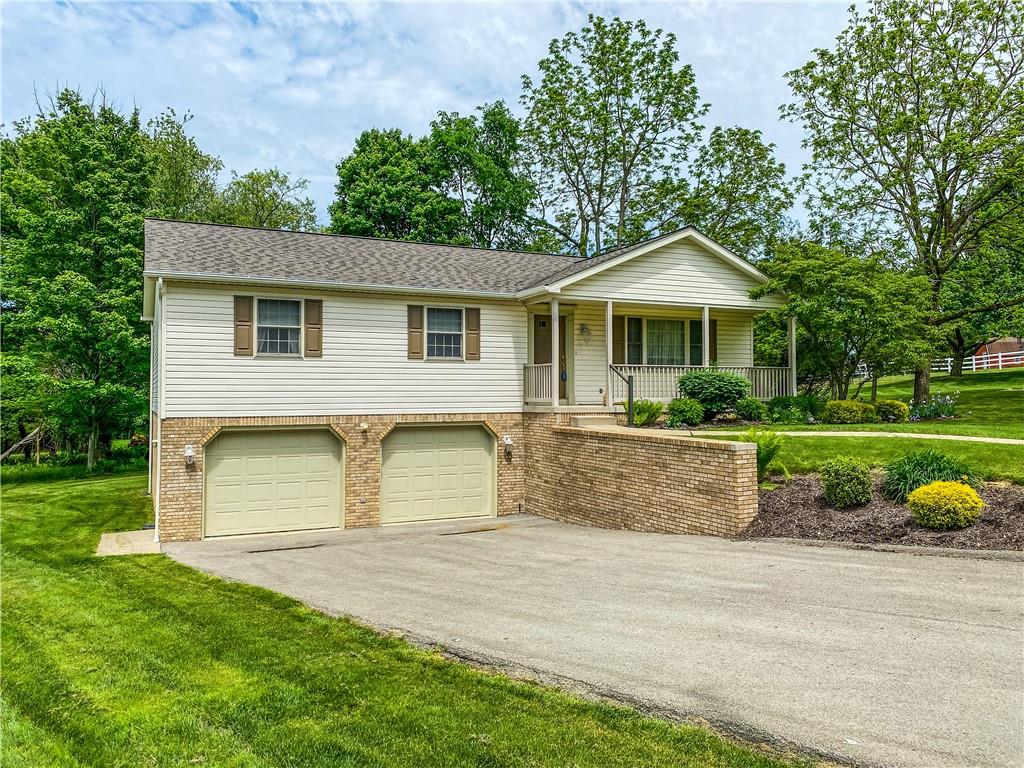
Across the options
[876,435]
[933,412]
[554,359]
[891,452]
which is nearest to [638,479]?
[554,359]

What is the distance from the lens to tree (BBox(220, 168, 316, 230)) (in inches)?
1481

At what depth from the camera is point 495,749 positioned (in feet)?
13.7

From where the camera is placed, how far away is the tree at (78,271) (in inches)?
950

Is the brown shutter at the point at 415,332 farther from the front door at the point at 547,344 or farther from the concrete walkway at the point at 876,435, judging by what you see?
the concrete walkway at the point at 876,435

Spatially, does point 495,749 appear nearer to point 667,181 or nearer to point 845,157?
point 845,157

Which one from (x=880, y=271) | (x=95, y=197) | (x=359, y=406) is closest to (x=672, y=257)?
(x=880, y=271)

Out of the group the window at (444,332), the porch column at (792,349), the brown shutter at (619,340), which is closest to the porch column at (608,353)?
the brown shutter at (619,340)

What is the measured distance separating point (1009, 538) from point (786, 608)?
3.77m

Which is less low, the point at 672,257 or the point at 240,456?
the point at 672,257

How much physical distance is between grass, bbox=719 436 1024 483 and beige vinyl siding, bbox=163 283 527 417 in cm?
598

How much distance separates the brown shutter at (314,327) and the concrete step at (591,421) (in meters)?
6.03

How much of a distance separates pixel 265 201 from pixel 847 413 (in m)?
33.4

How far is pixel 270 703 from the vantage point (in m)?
4.91

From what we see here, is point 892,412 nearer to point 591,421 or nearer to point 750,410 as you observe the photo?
point 750,410
